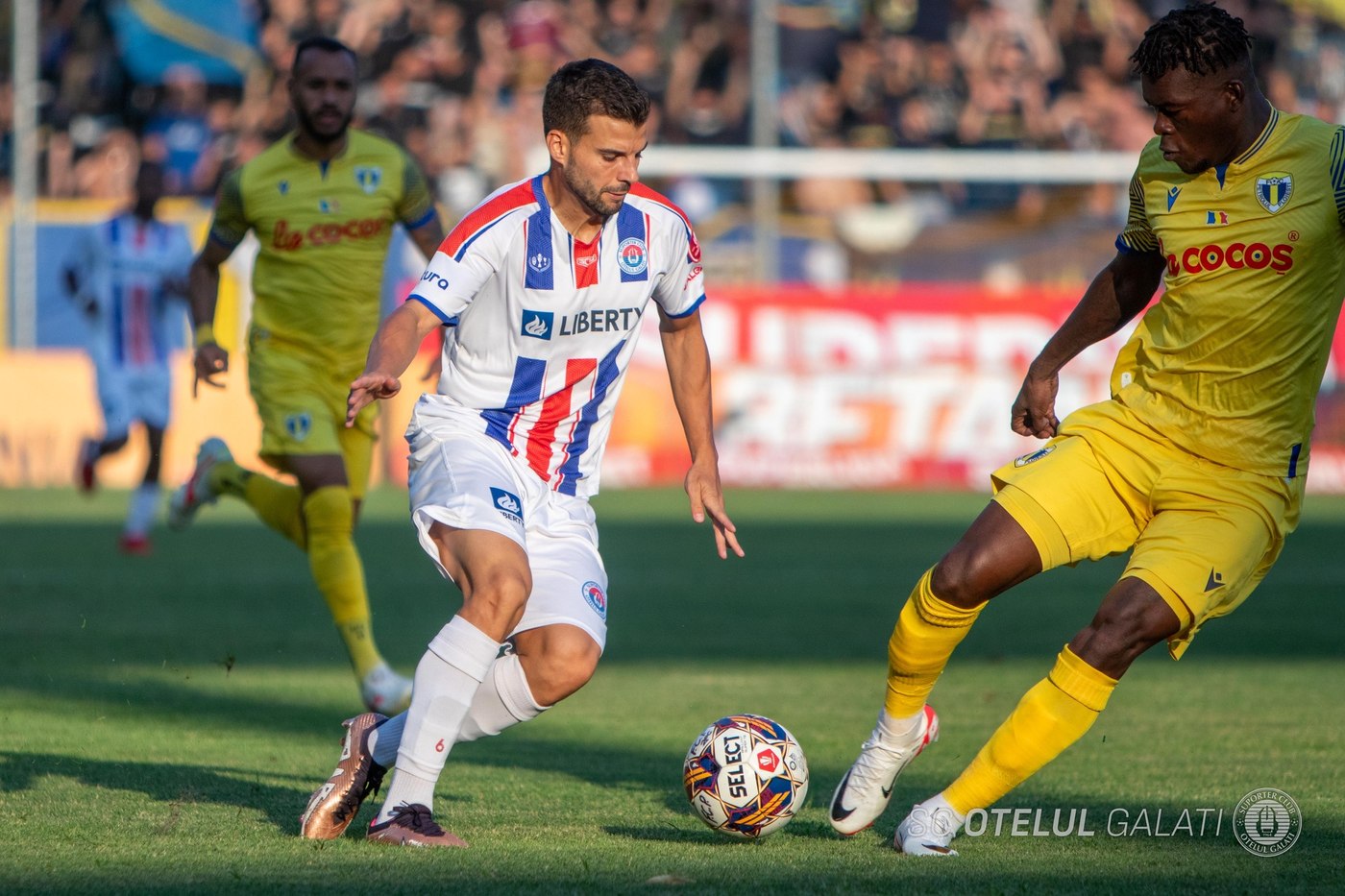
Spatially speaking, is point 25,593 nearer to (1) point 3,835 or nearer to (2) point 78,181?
(1) point 3,835

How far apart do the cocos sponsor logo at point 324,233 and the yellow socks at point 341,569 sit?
3.60 feet

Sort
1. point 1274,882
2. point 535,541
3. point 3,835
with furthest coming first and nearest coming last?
point 535,541 < point 3,835 < point 1274,882

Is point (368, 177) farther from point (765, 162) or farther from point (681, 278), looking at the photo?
point (765, 162)

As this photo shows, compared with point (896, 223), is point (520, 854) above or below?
below

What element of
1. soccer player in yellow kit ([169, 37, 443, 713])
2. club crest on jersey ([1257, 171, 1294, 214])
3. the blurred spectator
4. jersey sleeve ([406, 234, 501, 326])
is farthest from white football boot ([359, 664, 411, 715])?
the blurred spectator

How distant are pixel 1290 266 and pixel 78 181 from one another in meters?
19.0

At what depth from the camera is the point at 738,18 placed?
23406mm

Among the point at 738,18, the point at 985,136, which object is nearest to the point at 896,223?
the point at 985,136

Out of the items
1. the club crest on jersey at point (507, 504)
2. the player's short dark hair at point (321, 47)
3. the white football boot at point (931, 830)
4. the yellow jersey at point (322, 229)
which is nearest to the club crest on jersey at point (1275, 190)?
the white football boot at point (931, 830)

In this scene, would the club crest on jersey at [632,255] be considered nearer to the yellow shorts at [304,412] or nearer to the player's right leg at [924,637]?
the player's right leg at [924,637]

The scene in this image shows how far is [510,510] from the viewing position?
5.01 metres

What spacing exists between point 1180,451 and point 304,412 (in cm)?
406

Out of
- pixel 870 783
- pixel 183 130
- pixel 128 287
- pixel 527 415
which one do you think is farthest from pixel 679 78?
pixel 870 783

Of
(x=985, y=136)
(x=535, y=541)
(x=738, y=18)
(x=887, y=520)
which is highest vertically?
(x=738, y=18)
